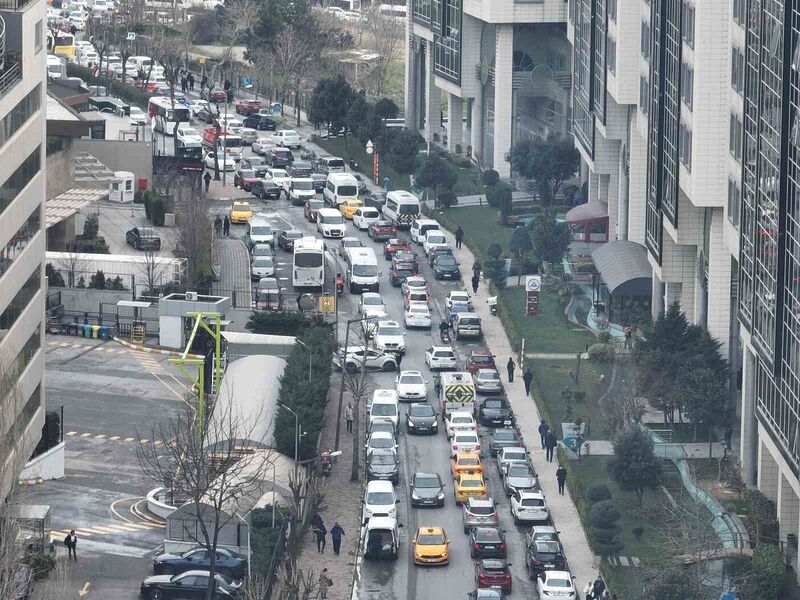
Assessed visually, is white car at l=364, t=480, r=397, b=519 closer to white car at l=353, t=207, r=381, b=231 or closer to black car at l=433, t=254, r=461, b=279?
black car at l=433, t=254, r=461, b=279

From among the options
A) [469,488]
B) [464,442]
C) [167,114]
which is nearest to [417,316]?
[464,442]

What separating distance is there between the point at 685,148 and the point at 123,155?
53349 mm

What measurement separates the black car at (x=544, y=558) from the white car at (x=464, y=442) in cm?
1280

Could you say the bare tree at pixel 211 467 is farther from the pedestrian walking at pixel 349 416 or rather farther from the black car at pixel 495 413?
the black car at pixel 495 413

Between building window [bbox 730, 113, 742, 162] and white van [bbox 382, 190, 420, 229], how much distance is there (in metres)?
47.0

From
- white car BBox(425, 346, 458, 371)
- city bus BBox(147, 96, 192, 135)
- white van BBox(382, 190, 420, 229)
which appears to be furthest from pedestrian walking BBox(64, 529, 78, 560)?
city bus BBox(147, 96, 192, 135)

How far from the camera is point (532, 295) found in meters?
111

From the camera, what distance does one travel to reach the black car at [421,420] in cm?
9394

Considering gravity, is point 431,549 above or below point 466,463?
above

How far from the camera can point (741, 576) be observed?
7119 cm

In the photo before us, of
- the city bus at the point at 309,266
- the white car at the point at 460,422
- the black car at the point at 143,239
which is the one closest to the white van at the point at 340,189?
the black car at the point at 143,239

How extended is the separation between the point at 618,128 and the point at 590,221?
305 inches

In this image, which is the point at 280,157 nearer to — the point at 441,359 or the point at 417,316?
the point at 417,316

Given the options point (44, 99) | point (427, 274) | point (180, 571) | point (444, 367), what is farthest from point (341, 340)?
point (180, 571)
